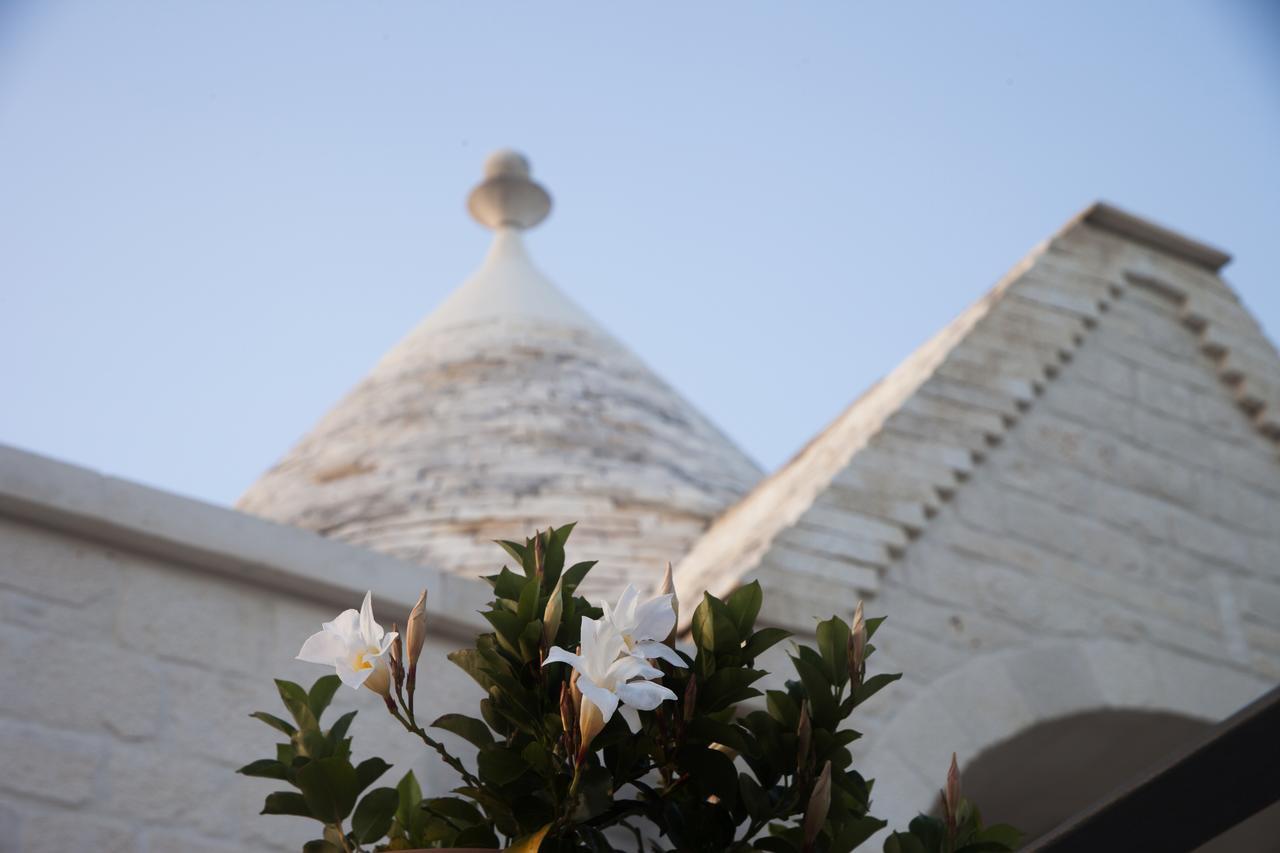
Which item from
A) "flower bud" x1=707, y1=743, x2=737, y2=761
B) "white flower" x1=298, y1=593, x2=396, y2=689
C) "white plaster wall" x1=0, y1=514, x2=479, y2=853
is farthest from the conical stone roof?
"white flower" x1=298, y1=593, x2=396, y2=689

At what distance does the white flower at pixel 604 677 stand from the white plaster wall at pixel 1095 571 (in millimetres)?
2496

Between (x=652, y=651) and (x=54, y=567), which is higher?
(x=54, y=567)

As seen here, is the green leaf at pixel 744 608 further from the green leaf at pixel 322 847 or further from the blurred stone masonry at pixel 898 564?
the blurred stone masonry at pixel 898 564

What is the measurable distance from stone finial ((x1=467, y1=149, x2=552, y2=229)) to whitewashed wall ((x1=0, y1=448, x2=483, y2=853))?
712 cm

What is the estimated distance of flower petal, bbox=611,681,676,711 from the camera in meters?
1.51

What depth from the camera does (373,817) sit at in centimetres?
186

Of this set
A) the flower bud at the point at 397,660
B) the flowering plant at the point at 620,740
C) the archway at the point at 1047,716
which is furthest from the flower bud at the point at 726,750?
the archway at the point at 1047,716

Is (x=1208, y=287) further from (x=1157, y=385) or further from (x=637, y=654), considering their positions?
(x=637, y=654)

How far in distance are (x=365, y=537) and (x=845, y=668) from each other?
17.1 ft

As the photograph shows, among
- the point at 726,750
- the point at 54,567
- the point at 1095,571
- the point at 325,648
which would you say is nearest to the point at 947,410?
the point at 1095,571

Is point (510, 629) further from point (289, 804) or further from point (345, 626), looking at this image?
point (289, 804)

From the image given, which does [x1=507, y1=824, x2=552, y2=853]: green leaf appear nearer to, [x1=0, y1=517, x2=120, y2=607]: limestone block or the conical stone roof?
[x1=0, y1=517, x2=120, y2=607]: limestone block

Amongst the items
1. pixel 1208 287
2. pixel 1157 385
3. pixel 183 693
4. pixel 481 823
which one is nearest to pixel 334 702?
pixel 183 693

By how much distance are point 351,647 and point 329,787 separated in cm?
20
